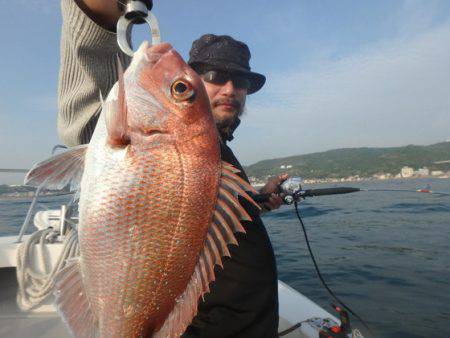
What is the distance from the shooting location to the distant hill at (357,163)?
294 feet

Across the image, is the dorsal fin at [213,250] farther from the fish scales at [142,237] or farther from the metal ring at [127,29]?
the metal ring at [127,29]

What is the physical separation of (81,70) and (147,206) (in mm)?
1093

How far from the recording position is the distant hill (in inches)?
3529

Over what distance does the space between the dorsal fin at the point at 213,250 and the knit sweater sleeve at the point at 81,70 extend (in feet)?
3.25

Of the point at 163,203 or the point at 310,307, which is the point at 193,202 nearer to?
the point at 163,203

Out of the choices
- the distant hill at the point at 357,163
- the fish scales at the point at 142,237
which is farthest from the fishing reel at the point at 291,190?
the distant hill at the point at 357,163

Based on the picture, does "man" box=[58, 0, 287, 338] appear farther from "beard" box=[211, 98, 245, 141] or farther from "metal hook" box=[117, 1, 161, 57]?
"beard" box=[211, 98, 245, 141]

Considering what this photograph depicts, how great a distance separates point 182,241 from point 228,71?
2291mm

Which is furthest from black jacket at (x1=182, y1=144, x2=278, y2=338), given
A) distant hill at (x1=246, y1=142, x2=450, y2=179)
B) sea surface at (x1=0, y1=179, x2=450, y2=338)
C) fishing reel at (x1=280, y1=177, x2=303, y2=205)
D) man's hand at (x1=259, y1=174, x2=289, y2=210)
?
distant hill at (x1=246, y1=142, x2=450, y2=179)

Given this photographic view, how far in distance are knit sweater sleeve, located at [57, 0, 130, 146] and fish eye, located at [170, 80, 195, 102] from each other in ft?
1.94

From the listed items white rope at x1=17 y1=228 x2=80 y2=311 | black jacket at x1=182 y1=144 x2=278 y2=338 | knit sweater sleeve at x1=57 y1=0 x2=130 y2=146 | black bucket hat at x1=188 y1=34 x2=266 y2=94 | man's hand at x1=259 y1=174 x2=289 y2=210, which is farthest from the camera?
white rope at x1=17 y1=228 x2=80 y2=311

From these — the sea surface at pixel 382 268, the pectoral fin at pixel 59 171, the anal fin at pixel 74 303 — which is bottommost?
the sea surface at pixel 382 268

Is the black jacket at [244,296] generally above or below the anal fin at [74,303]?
below

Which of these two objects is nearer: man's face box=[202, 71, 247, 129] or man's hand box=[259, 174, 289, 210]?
man's face box=[202, 71, 247, 129]
